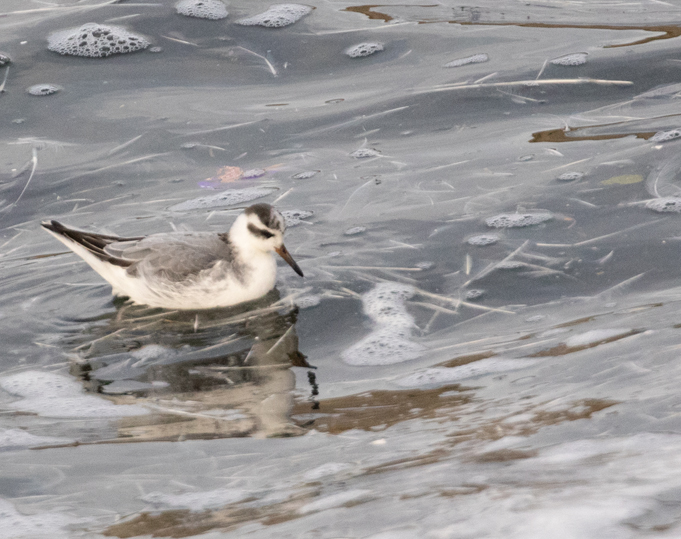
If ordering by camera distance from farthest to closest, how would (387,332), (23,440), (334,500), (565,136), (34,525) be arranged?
(565,136) < (387,332) < (23,440) < (34,525) < (334,500)

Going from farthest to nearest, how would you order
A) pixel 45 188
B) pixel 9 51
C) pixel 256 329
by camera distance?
pixel 9 51
pixel 45 188
pixel 256 329

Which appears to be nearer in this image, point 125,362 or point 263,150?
point 125,362

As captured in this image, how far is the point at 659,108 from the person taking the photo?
632 centimetres

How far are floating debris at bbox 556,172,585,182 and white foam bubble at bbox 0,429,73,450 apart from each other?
3.66m

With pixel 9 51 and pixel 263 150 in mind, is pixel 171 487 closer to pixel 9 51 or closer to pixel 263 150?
pixel 263 150

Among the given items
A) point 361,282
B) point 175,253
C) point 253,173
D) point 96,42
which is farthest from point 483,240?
point 96,42

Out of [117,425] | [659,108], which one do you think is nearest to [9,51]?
[117,425]

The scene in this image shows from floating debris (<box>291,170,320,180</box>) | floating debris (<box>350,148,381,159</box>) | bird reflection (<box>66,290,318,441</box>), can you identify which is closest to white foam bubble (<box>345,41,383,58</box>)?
floating debris (<box>350,148,381,159</box>)

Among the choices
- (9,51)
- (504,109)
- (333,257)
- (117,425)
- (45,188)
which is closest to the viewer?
(117,425)

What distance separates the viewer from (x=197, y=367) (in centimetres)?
405

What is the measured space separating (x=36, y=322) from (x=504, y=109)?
4055mm

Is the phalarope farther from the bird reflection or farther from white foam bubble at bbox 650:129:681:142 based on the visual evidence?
white foam bubble at bbox 650:129:681:142

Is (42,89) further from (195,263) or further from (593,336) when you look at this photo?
(593,336)

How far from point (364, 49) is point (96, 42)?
259 centimetres
